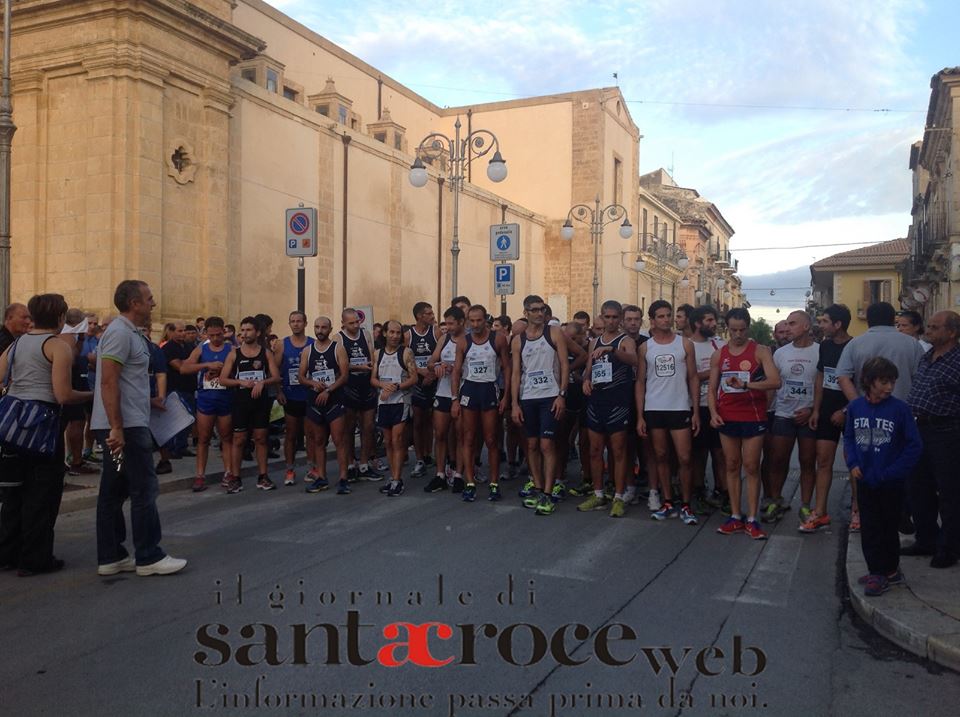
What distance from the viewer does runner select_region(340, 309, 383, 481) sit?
10.1 m

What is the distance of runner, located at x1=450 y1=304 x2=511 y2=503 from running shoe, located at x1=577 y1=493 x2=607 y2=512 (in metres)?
1.01

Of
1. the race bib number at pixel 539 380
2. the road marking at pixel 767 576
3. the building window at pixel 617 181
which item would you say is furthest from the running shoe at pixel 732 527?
the building window at pixel 617 181

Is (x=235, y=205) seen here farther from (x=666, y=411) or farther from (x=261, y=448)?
(x=666, y=411)

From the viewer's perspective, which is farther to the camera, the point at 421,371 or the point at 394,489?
the point at 421,371

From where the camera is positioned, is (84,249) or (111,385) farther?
(84,249)

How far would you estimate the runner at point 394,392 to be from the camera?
966 centimetres

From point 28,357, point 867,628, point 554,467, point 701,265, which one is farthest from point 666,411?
point 701,265

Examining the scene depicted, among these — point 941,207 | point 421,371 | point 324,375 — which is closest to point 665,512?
point 421,371

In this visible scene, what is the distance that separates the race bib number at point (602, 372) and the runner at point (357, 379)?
2780mm

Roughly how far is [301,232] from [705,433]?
814 centimetres

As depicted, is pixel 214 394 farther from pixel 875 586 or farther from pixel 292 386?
pixel 875 586

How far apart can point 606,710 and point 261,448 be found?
6652 mm

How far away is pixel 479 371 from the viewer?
30.6 ft

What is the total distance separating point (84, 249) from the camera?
1655 cm
